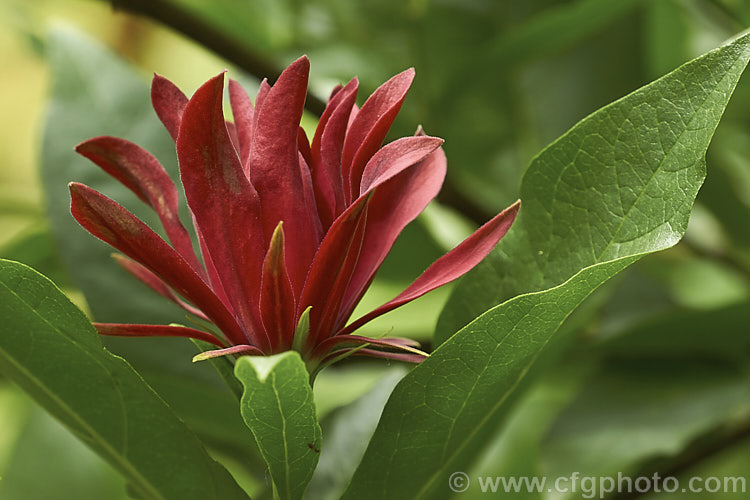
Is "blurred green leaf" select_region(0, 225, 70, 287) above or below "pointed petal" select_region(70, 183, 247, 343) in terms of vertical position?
below

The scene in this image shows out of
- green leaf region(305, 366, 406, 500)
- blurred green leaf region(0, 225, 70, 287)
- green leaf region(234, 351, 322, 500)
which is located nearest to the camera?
green leaf region(234, 351, 322, 500)

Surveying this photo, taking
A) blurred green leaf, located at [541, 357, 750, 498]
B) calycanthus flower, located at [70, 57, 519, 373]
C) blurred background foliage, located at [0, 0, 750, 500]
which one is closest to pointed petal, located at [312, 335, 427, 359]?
calycanthus flower, located at [70, 57, 519, 373]

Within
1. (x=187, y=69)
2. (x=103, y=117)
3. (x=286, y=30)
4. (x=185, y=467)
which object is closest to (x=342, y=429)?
(x=185, y=467)

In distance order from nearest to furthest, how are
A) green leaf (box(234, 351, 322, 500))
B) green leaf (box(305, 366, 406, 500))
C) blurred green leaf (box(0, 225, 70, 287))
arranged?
green leaf (box(234, 351, 322, 500))
green leaf (box(305, 366, 406, 500))
blurred green leaf (box(0, 225, 70, 287))

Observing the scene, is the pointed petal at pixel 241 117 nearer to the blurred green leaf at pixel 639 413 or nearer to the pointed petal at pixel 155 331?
the pointed petal at pixel 155 331

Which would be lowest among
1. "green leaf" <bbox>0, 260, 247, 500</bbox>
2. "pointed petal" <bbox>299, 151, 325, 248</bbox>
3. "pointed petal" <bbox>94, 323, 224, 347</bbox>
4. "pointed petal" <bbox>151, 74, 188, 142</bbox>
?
"green leaf" <bbox>0, 260, 247, 500</bbox>

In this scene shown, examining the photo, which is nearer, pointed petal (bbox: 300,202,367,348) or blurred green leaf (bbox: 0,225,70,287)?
pointed petal (bbox: 300,202,367,348)

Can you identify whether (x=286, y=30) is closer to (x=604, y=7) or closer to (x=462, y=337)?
(x=604, y=7)

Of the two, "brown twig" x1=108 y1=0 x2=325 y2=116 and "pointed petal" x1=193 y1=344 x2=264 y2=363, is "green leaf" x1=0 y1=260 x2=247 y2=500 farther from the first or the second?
"brown twig" x1=108 y1=0 x2=325 y2=116
